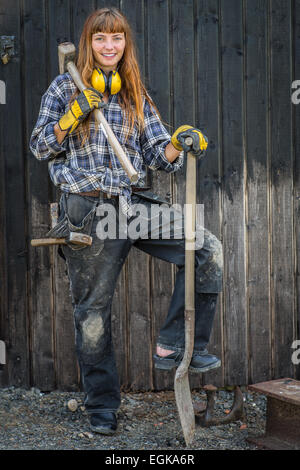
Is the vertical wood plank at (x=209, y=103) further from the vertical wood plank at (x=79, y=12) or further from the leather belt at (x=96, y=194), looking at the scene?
the leather belt at (x=96, y=194)

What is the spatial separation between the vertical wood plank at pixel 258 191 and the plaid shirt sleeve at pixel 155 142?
30.9 inches

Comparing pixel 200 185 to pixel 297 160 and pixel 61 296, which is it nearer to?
pixel 297 160

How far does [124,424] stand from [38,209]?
1394mm

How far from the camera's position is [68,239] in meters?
3.16

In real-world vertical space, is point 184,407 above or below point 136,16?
below

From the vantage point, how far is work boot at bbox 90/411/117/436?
3287mm

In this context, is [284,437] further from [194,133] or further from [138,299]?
[194,133]

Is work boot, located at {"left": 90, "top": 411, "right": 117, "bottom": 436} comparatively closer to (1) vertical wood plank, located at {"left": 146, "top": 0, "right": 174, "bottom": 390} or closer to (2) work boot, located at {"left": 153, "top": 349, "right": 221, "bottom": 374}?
(2) work boot, located at {"left": 153, "top": 349, "right": 221, "bottom": 374}

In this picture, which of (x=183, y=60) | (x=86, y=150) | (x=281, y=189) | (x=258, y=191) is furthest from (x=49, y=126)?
(x=281, y=189)

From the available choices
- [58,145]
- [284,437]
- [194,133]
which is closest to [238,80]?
[194,133]

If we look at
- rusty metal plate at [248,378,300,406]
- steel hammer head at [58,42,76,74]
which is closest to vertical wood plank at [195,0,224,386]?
steel hammer head at [58,42,76,74]

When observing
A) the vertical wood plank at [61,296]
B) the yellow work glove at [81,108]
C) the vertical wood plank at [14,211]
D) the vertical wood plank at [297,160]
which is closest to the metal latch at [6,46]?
the vertical wood plank at [14,211]

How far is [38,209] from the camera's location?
3834 mm
